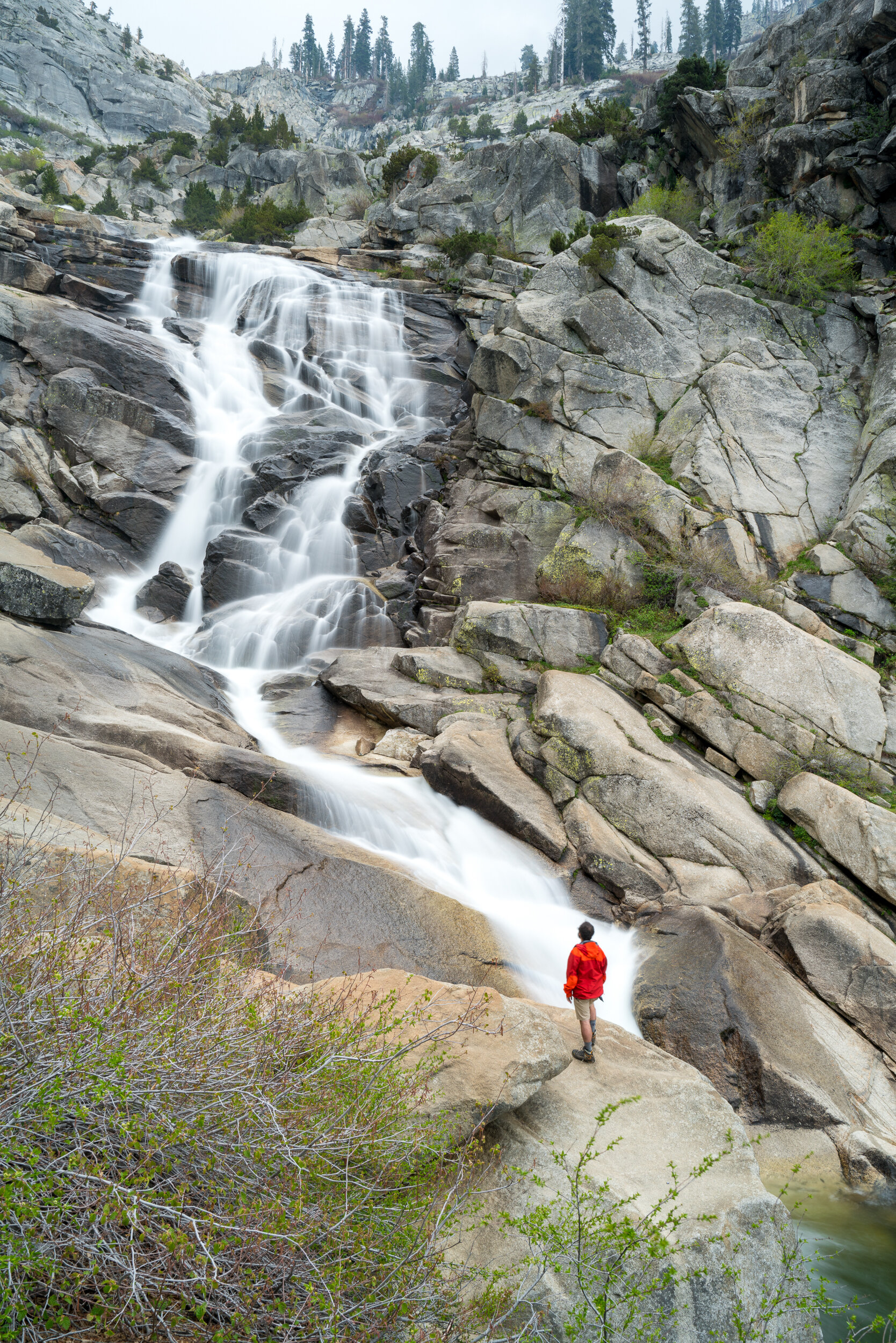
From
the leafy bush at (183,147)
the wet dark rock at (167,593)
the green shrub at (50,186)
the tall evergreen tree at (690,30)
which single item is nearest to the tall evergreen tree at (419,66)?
the tall evergreen tree at (690,30)

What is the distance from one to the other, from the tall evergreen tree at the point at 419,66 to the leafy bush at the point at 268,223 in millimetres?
85646

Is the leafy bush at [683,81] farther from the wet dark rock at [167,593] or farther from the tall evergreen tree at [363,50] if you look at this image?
the tall evergreen tree at [363,50]

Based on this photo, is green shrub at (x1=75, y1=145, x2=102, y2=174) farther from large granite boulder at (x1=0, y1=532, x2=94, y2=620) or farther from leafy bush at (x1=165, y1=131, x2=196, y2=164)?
large granite boulder at (x1=0, y1=532, x2=94, y2=620)

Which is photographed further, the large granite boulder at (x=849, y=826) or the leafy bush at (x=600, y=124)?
the leafy bush at (x=600, y=124)

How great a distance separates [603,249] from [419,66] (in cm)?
12409

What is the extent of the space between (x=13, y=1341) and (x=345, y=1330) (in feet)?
4.92

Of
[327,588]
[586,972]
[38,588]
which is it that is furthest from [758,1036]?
[327,588]

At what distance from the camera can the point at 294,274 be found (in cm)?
3244

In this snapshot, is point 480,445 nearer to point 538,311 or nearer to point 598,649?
point 538,311

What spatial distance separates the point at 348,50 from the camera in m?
129

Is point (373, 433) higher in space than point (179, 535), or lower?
higher

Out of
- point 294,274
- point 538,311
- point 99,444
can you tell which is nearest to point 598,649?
point 538,311

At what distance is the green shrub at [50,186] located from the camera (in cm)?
4297

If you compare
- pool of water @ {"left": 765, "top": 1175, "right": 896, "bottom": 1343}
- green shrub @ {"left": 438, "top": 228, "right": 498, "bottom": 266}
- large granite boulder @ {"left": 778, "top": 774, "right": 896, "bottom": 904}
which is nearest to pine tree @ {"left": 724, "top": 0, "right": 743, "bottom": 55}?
green shrub @ {"left": 438, "top": 228, "right": 498, "bottom": 266}
